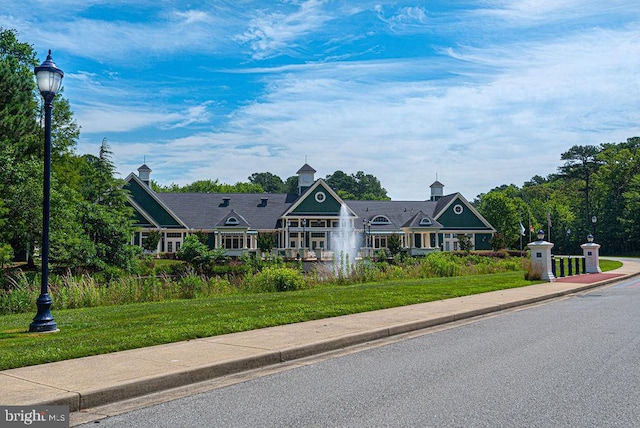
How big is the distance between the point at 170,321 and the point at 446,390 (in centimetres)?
653

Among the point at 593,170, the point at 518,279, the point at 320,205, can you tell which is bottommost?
the point at 518,279

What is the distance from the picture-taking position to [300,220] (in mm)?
62531

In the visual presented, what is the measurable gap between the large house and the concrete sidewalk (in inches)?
1733

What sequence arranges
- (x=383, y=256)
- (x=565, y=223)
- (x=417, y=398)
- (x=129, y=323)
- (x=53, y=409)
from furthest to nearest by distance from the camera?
(x=565, y=223) → (x=383, y=256) → (x=129, y=323) → (x=417, y=398) → (x=53, y=409)

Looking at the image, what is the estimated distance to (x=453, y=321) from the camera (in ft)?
42.3

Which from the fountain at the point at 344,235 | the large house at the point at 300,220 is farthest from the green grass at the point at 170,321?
the fountain at the point at 344,235

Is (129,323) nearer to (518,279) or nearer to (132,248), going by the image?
(518,279)

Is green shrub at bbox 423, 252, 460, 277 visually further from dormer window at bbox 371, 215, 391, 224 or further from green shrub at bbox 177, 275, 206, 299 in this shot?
dormer window at bbox 371, 215, 391, 224

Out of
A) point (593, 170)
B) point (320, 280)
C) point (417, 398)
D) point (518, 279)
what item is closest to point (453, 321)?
point (417, 398)

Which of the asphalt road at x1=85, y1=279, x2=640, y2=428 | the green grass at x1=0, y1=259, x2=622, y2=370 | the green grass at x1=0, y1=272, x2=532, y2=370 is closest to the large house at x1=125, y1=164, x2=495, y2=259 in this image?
the green grass at x1=0, y1=272, x2=532, y2=370

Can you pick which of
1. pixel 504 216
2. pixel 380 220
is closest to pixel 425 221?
pixel 380 220

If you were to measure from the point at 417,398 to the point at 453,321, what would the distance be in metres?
6.72

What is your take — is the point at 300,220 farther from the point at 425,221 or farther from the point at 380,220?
the point at 425,221

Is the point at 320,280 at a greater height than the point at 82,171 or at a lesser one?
lesser
